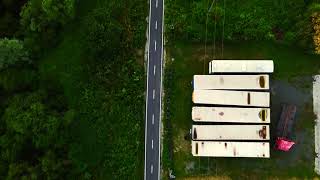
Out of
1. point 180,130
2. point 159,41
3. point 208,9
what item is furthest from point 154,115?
point 208,9

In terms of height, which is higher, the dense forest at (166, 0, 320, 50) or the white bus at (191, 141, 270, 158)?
the dense forest at (166, 0, 320, 50)

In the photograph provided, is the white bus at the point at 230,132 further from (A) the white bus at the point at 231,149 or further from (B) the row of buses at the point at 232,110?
(A) the white bus at the point at 231,149

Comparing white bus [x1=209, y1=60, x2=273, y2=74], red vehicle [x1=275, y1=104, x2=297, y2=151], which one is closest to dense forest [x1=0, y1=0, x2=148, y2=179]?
white bus [x1=209, y1=60, x2=273, y2=74]

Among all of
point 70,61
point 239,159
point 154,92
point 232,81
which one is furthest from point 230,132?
point 70,61

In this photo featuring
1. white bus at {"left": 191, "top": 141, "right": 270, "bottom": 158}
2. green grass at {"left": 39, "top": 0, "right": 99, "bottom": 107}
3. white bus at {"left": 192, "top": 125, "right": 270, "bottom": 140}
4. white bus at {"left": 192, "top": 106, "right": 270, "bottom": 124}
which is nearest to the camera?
white bus at {"left": 191, "top": 141, "right": 270, "bottom": 158}

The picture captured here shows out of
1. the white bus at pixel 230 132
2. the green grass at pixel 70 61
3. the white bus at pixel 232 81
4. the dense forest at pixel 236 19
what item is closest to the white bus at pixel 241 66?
the white bus at pixel 232 81

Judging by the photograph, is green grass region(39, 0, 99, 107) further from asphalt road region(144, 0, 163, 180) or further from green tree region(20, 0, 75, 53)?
asphalt road region(144, 0, 163, 180)

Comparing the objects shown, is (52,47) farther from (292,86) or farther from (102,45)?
(292,86)
